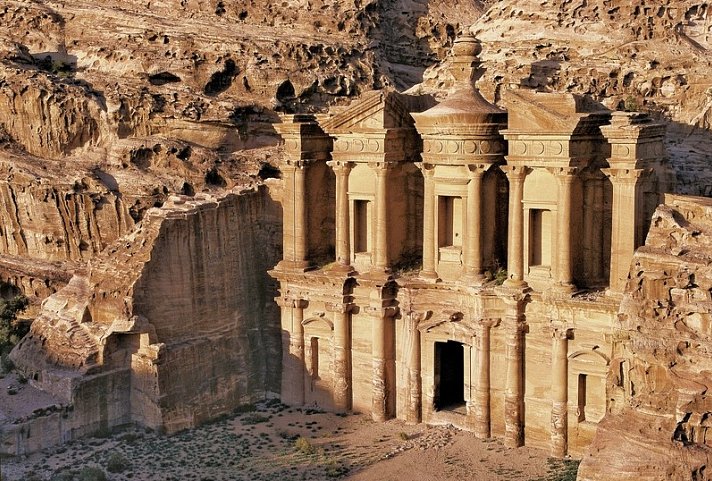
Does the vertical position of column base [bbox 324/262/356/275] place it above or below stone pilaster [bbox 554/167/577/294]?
below

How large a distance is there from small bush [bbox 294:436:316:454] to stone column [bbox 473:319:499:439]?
169 inches

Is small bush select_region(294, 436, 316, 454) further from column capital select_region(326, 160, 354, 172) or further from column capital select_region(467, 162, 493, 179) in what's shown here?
column capital select_region(467, 162, 493, 179)

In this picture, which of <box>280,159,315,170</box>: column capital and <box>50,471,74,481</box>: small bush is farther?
<box>280,159,315,170</box>: column capital

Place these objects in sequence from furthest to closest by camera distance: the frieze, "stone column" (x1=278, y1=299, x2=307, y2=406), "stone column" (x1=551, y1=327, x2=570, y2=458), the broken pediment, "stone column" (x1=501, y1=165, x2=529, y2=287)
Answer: "stone column" (x1=278, y1=299, x2=307, y2=406), the frieze, "stone column" (x1=501, y1=165, x2=529, y2=287), "stone column" (x1=551, y1=327, x2=570, y2=458), the broken pediment

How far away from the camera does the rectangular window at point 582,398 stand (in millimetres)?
28406

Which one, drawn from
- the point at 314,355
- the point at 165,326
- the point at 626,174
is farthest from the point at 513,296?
the point at 165,326

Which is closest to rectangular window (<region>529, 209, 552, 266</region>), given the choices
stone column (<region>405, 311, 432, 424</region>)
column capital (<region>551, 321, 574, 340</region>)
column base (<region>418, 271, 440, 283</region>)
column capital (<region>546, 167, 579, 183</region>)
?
column capital (<region>546, 167, 579, 183</region>)

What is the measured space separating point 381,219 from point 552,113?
232 inches

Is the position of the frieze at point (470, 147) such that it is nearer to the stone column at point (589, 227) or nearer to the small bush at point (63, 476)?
the stone column at point (589, 227)

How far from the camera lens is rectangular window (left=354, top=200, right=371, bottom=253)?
3256 cm

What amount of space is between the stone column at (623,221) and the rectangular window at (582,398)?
234 centimetres

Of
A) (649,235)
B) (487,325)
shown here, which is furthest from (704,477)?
(487,325)

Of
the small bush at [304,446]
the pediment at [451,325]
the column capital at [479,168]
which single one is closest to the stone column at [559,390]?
the pediment at [451,325]

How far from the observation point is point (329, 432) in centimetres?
3131
